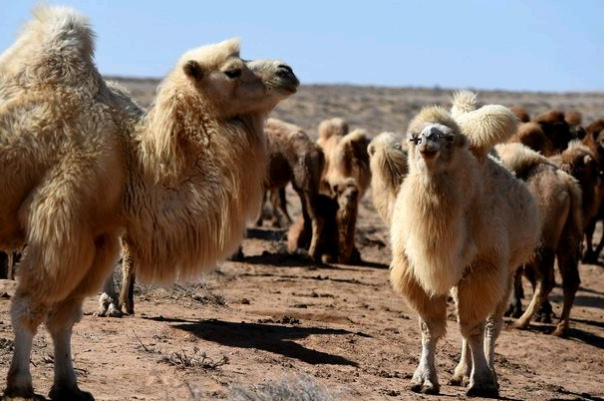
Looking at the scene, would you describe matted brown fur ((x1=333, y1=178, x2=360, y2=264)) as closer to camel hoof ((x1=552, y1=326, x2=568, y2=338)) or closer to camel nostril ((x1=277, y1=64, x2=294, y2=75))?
camel hoof ((x1=552, y1=326, x2=568, y2=338))

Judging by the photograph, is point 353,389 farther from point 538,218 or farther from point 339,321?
point 339,321

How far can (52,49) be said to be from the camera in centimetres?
776

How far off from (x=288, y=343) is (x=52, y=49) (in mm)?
3971

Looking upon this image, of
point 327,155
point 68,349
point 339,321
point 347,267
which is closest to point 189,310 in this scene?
point 339,321

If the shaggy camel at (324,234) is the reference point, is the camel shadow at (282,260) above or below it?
below

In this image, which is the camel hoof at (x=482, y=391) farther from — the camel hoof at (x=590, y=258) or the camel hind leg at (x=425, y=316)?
the camel hoof at (x=590, y=258)

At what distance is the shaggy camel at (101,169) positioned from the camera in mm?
7223

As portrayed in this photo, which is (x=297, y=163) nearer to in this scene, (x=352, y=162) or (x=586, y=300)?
(x=352, y=162)

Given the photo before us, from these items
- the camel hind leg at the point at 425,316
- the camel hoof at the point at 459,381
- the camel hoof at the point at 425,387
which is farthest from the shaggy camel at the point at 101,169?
the camel hoof at the point at 459,381

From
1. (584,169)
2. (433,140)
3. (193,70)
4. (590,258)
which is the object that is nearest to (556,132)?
(590,258)

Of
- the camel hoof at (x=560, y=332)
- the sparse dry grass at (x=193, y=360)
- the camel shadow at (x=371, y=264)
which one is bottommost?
the camel shadow at (x=371, y=264)

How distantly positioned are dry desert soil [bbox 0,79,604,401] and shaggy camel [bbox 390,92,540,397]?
0.43 metres

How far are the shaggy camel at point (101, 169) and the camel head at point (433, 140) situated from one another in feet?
4.38

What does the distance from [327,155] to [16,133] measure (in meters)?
13.3
